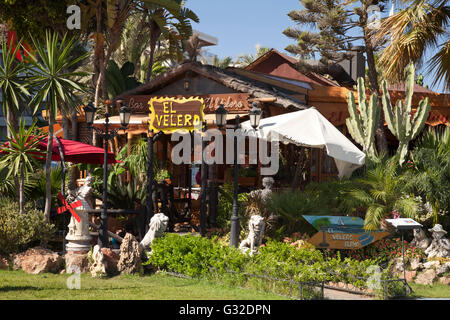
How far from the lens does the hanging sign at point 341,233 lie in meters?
12.6

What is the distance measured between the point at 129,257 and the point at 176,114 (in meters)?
4.38

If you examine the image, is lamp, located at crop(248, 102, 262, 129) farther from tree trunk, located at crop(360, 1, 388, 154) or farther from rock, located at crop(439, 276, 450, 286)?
tree trunk, located at crop(360, 1, 388, 154)

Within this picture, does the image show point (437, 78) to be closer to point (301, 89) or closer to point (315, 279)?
point (301, 89)

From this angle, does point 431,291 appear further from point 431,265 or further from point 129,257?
point 129,257

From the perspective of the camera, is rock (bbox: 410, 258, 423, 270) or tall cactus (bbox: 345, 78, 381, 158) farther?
tall cactus (bbox: 345, 78, 381, 158)

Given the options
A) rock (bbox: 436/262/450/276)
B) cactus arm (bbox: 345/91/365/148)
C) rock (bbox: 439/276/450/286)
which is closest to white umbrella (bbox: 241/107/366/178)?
cactus arm (bbox: 345/91/365/148)

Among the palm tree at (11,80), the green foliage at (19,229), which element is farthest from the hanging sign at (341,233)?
the palm tree at (11,80)

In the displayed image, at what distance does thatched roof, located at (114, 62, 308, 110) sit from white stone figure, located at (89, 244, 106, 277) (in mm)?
7367

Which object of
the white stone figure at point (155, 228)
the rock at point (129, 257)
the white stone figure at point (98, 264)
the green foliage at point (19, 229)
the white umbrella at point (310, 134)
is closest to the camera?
the white stone figure at point (98, 264)

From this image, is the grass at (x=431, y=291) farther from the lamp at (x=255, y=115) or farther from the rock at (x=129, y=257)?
the rock at (x=129, y=257)

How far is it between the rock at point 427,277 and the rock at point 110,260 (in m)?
5.91

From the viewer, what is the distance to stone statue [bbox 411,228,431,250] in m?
13.2
